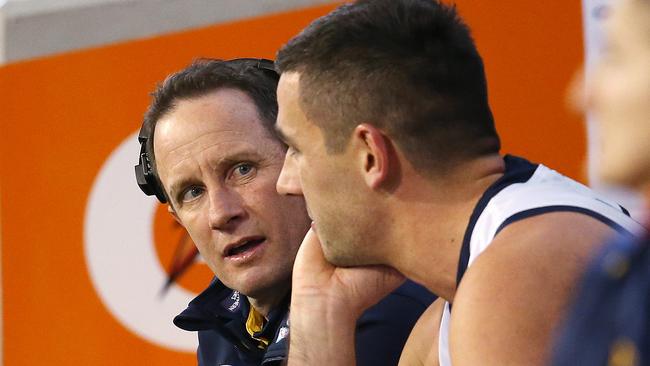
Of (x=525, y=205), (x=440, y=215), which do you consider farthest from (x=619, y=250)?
(x=440, y=215)

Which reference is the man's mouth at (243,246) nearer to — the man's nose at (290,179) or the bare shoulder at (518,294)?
the man's nose at (290,179)

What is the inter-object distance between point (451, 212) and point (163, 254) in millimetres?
1784

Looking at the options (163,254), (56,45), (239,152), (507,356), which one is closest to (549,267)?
(507,356)

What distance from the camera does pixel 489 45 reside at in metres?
2.78

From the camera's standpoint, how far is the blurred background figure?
783 millimetres

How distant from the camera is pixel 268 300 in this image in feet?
7.04

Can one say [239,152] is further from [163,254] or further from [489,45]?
[163,254]

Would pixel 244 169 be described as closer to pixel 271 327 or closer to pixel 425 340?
pixel 271 327

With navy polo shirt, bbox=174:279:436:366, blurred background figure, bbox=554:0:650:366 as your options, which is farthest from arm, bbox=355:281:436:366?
blurred background figure, bbox=554:0:650:366

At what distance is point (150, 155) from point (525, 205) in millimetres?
1122

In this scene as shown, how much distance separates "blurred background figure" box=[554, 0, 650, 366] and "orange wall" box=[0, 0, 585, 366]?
2.22 meters

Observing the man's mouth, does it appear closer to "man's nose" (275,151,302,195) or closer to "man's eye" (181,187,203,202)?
"man's eye" (181,187,203,202)

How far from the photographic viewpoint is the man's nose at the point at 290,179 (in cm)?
173

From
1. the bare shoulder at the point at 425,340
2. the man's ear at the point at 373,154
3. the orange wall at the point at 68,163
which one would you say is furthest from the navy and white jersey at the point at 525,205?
the orange wall at the point at 68,163
